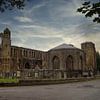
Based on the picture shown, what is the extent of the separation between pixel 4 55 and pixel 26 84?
50192mm

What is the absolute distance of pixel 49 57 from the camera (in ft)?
206

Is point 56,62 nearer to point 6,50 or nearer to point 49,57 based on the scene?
point 49,57

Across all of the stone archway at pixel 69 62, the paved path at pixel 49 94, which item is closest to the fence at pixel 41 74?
the stone archway at pixel 69 62

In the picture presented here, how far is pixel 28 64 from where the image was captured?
9156 cm

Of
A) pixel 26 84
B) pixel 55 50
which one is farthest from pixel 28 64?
pixel 26 84

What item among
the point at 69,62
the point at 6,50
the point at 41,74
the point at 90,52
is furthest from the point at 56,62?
the point at 90,52

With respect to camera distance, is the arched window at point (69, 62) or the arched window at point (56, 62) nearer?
the arched window at point (69, 62)

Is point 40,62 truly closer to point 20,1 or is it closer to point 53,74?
point 53,74

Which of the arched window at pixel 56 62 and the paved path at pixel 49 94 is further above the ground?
the arched window at pixel 56 62

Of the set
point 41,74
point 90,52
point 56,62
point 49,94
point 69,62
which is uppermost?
point 90,52

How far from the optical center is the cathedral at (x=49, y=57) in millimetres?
61250

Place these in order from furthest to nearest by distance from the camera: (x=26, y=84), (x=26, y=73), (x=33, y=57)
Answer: (x=33, y=57) → (x=26, y=73) → (x=26, y=84)

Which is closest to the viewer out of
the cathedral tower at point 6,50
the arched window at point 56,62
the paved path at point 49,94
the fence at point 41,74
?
the paved path at point 49,94

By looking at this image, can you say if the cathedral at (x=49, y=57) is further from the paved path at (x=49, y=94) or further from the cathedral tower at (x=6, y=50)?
the paved path at (x=49, y=94)
